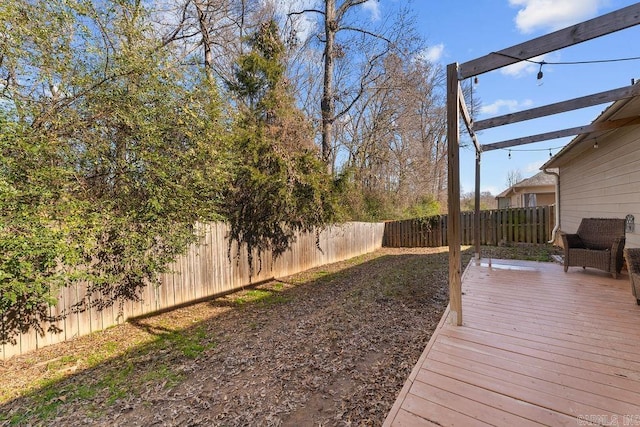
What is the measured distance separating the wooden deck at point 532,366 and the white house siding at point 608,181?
1.98 meters

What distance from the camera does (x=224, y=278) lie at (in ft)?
17.5

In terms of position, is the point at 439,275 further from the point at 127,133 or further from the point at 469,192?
the point at 469,192

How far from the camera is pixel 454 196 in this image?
2.71 metres

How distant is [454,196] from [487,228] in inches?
346

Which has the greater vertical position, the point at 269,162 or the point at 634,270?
the point at 269,162

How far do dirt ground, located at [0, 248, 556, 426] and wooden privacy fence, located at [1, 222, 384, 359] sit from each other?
0.14 m

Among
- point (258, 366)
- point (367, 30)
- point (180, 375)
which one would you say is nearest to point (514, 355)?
point (258, 366)

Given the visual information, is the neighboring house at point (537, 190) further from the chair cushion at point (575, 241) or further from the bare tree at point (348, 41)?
the chair cushion at point (575, 241)

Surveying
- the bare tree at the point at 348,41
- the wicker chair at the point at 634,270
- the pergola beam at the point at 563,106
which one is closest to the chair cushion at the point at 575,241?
the wicker chair at the point at 634,270

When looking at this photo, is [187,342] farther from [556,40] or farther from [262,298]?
[556,40]

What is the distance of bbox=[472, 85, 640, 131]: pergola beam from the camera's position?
11.0ft

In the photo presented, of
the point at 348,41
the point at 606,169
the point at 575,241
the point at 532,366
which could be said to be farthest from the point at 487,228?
the point at 532,366

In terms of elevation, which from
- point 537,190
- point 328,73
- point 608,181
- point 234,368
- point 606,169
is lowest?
point 234,368

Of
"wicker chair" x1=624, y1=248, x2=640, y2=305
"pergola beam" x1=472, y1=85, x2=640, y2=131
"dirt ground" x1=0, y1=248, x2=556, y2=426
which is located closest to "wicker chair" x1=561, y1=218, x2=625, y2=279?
"wicker chair" x1=624, y1=248, x2=640, y2=305
